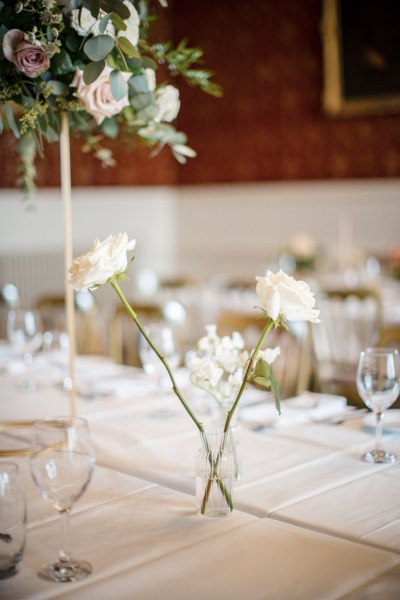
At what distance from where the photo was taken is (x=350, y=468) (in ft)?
5.19

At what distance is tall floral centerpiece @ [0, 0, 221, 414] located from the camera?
1.52 metres

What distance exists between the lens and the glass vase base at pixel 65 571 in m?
1.11

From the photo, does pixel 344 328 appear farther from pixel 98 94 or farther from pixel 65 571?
pixel 65 571

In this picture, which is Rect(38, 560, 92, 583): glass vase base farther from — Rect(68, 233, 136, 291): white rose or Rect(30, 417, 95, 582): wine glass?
Rect(68, 233, 136, 291): white rose

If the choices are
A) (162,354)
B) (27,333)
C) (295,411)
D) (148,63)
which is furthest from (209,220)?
(148,63)

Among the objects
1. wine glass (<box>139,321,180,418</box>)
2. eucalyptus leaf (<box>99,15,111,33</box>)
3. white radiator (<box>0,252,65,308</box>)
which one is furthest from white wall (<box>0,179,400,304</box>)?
eucalyptus leaf (<box>99,15,111,33</box>)

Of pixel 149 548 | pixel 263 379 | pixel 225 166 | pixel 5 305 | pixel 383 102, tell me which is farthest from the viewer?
pixel 225 166

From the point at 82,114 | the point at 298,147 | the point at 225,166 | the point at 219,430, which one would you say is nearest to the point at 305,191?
→ the point at 298,147

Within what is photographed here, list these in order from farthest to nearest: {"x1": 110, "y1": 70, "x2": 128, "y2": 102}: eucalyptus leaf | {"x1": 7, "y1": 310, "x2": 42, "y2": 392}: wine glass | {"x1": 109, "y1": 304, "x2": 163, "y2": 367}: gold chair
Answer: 1. {"x1": 109, "y1": 304, "x2": 163, "y2": 367}: gold chair
2. {"x1": 7, "y1": 310, "x2": 42, "y2": 392}: wine glass
3. {"x1": 110, "y1": 70, "x2": 128, "y2": 102}: eucalyptus leaf

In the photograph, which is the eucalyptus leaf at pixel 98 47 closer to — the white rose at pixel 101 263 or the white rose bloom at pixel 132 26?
the white rose bloom at pixel 132 26

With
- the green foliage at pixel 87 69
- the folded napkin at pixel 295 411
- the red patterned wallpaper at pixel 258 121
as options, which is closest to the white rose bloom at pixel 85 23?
the green foliage at pixel 87 69

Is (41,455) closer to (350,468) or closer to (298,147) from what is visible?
(350,468)

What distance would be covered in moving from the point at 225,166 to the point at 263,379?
6.44m

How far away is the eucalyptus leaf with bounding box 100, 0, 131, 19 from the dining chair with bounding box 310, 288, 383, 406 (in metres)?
2.81
